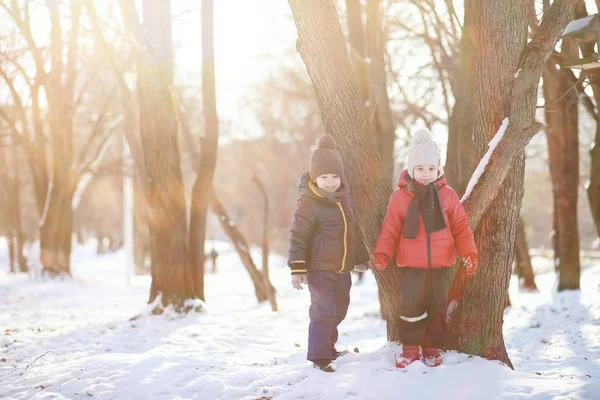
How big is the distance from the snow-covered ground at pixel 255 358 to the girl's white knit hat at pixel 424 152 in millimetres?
1426

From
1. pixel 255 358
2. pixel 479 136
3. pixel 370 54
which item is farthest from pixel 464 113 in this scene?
pixel 255 358

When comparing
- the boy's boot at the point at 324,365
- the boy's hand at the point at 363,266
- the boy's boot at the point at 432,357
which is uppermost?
the boy's hand at the point at 363,266

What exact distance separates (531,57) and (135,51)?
5275mm

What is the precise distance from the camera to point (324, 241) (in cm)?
410

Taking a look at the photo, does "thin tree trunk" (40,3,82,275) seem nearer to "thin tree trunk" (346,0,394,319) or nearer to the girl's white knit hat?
"thin tree trunk" (346,0,394,319)

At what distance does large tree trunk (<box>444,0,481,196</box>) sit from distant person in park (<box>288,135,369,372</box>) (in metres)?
2.12

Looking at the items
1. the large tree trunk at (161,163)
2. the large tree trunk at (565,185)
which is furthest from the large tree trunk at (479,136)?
the large tree trunk at (565,185)

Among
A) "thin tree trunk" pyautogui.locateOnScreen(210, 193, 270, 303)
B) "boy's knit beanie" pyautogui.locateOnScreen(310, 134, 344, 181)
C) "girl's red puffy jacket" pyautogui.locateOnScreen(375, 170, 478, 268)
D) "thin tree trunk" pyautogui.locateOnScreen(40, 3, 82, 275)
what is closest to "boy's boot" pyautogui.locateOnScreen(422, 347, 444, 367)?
"girl's red puffy jacket" pyautogui.locateOnScreen(375, 170, 478, 268)

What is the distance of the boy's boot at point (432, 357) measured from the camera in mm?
3857

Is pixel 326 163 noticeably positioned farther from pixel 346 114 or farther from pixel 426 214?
pixel 426 214

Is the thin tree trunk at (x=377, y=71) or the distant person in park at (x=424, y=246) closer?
the distant person in park at (x=424, y=246)

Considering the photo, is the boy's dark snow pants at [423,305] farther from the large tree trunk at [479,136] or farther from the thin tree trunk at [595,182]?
the thin tree trunk at [595,182]

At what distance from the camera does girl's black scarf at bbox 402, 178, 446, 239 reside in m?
3.81

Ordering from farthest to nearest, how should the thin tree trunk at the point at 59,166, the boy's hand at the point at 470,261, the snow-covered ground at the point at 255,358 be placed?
the thin tree trunk at the point at 59,166 → the boy's hand at the point at 470,261 → the snow-covered ground at the point at 255,358
